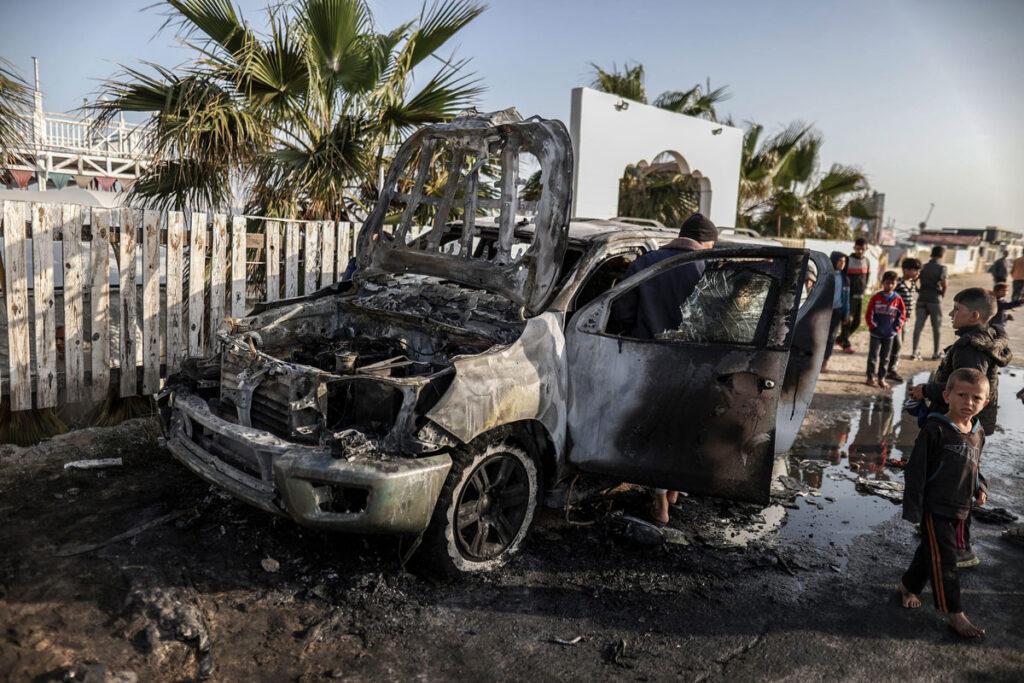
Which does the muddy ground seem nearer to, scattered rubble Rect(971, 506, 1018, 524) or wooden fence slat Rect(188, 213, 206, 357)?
scattered rubble Rect(971, 506, 1018, 524)

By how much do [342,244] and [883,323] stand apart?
6.22m

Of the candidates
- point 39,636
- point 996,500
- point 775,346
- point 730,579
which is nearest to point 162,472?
point 39,636

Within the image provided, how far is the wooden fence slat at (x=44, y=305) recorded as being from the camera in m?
5.12

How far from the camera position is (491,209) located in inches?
171

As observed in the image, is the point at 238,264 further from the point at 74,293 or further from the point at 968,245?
the point at 968,245

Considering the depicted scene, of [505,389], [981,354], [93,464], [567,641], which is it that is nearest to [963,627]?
[981,354]

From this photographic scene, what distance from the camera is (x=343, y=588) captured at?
343 cm

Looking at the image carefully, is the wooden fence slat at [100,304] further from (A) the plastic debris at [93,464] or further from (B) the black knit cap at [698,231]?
(B) the black knit cap at [698,231]

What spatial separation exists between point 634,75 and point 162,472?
39.5ft

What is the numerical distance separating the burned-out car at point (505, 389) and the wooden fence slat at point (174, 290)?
181 cm

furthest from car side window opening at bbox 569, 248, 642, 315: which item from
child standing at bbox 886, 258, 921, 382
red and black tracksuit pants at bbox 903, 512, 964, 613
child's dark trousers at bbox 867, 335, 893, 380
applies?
child standing at bbox 886, 258, 921, 382

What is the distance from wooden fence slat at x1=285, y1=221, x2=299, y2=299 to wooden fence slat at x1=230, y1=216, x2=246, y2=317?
42 cm

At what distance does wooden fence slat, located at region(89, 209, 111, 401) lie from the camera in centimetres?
538

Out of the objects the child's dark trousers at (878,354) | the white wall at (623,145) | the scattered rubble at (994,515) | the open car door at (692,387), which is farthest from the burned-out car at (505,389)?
the white wall at (623,145)
